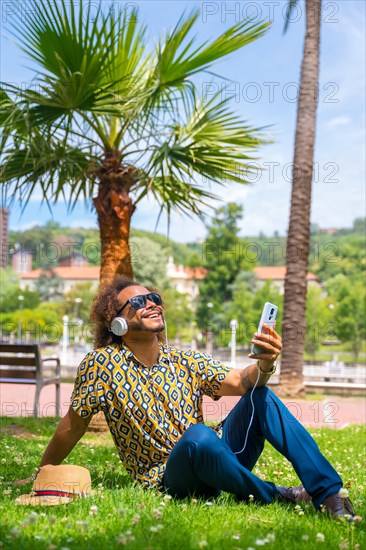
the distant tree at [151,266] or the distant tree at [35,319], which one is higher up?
the distant tree at [151,266]

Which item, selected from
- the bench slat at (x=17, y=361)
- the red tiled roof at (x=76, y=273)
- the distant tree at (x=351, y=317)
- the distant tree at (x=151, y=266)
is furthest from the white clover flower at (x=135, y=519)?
the red tiled roof at (x=76, y=273)

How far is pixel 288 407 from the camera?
1171 centimetres

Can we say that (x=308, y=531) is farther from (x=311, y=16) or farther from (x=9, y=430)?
A: (x=311, y=16)

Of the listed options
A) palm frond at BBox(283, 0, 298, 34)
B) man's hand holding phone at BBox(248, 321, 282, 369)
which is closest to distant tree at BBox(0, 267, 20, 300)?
palm frond at BBox(283, 0, 298, 34)

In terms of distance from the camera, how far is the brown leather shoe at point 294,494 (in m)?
3.32

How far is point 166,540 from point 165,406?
0.92 metres

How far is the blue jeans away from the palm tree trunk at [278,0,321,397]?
9.61m

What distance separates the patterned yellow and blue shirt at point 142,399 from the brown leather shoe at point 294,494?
551 millimetres

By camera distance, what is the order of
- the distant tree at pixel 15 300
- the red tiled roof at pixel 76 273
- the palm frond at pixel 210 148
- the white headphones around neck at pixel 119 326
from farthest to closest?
1. the red tiled roof at pixel 76 273
2. the distant tree at pixel 15 300
3. the palm frond at pixel 210 148
4. the white headphones around neck at pixel 119 326

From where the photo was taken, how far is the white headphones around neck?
347 centimetres

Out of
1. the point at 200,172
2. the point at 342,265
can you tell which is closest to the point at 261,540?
the point at 200,172

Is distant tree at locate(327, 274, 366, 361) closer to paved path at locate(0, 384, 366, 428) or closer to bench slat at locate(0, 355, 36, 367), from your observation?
paved path at locate(0, 384, 366, 428)

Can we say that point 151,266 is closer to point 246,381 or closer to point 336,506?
point 246,381

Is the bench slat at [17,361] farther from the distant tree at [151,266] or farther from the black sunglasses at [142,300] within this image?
the distant tree at [151,266]
